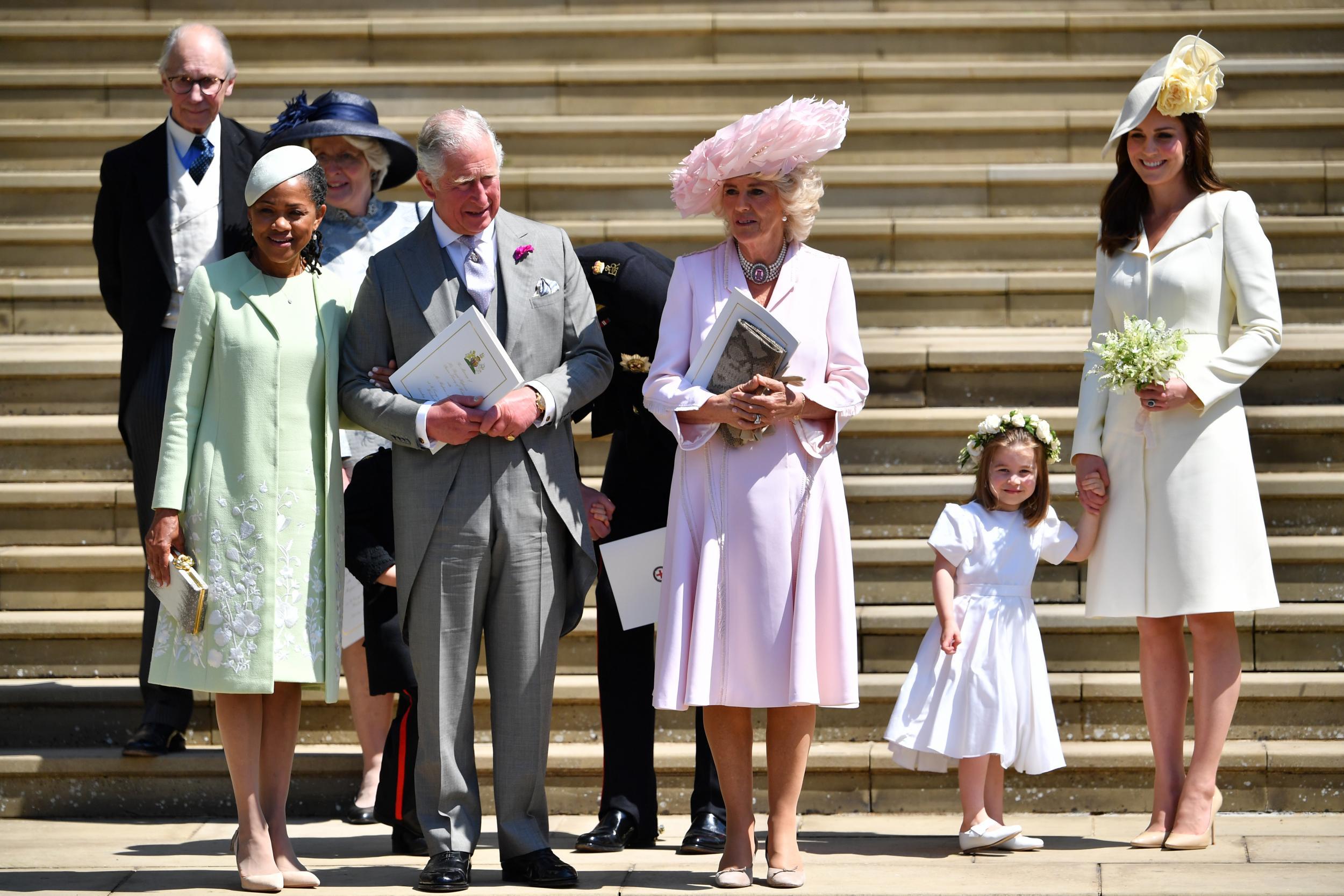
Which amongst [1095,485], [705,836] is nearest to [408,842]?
[705,836]

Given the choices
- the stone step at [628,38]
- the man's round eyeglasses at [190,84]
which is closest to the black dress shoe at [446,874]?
the man's round eyeglasses at [190,84]

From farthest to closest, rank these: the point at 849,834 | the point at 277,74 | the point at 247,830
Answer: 1. the point at 277,74
2. the point at 849,834
3. the point at 247,830

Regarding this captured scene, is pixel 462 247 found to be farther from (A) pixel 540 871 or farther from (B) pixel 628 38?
(B) pixel 628 38

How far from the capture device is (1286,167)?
7168 millimetres

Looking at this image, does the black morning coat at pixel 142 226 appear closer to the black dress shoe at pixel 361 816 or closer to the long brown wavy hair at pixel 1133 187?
the black dress shoe at pixel 361 816

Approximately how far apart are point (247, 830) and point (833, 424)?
6.16 ft

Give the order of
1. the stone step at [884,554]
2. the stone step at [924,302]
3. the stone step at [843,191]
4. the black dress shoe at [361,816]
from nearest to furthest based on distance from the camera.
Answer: the black dress shoe at [361,816]
the stone step at [884,554]
the stone step at [924,302]
the stone step at [843,191]

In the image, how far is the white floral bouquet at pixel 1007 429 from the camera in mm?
4879

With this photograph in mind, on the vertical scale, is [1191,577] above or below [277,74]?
below

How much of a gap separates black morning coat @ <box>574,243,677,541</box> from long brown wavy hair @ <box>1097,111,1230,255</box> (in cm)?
134

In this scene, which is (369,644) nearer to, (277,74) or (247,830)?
(247,830)

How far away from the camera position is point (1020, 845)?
184 inches

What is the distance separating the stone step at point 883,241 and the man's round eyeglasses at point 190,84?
2146 millimetres

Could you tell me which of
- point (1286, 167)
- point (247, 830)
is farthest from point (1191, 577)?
point (1286, 167)
